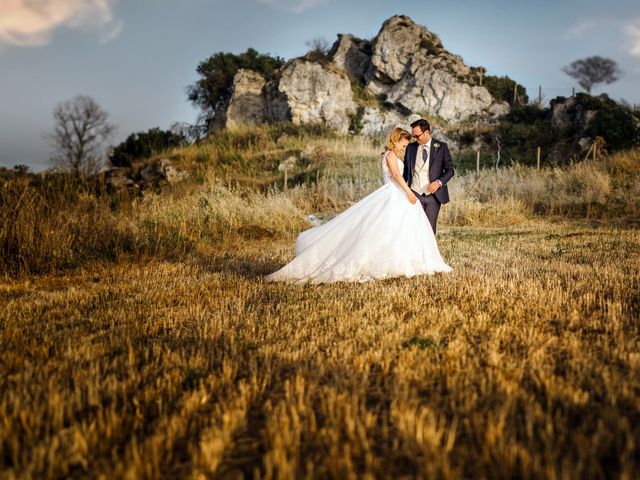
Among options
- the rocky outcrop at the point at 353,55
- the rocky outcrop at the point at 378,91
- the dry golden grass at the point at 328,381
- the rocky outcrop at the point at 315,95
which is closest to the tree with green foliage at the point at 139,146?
the rocky outcrop at the point at 378,91

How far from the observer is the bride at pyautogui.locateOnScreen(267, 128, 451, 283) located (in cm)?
670

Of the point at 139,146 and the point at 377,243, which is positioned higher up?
the point at 139,146

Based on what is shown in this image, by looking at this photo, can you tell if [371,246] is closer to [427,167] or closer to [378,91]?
[427,167]

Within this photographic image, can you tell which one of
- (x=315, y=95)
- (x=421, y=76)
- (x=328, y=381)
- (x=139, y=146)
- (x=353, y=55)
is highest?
(x=353, y=55)

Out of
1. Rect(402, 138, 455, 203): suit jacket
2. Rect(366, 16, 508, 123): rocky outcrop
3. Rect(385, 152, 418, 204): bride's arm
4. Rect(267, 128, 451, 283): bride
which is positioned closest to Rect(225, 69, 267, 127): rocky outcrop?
Rect(366, 16, 508, 123): rocky outcrop

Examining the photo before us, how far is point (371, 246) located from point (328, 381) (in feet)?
13.0

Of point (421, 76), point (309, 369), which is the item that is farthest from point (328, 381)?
point (421, 76)

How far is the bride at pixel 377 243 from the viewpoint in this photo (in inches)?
264

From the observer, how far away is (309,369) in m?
3.20

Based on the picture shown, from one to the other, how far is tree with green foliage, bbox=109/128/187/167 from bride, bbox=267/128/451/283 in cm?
3231

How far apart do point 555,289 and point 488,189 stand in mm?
14496

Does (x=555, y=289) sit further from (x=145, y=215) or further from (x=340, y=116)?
(x=340, y=116)

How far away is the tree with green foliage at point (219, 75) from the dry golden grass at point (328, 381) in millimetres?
45798

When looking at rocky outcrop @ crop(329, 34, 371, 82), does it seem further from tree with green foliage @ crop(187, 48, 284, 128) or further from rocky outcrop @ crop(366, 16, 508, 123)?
tree with green foliage @ crop(187, 48, 284, 128)
